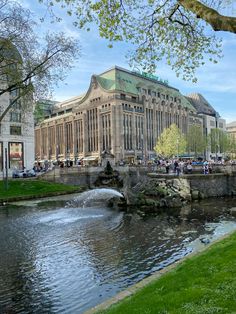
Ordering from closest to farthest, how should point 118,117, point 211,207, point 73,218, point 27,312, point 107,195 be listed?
point 27,312
point 73,218
point 211,207
point 107,195
point 118,117

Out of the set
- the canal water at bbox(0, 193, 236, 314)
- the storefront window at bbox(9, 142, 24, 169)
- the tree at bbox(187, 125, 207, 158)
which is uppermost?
the tree at bbox(187, 125, 207, 158)

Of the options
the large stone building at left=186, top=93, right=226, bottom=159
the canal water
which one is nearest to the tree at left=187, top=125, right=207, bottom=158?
the large stone building at left=186, top=93, right=226, bottom=159

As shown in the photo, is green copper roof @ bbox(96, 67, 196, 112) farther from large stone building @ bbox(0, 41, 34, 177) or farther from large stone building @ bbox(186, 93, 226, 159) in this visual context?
large stone building @ bbox(0, 41, 34, 177)

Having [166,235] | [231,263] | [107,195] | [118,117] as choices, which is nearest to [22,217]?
[166,235]

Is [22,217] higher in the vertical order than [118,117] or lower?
lower

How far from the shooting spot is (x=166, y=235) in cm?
1739

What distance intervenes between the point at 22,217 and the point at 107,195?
1399cm

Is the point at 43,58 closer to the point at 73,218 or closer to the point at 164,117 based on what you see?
the point at 73,218

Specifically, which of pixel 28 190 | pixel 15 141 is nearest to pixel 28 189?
pixel 28 190

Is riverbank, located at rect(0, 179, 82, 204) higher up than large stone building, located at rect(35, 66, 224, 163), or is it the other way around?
large stone building, located at rect(35, 66, 224, 163)

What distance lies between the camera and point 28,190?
119ft

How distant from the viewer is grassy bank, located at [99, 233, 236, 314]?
5.95 meters

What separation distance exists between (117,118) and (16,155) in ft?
137

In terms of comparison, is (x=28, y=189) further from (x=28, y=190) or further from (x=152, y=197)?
(x=152, y=197)
